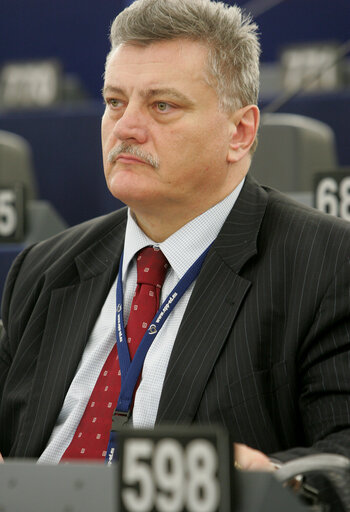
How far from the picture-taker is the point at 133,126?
186 centimetres

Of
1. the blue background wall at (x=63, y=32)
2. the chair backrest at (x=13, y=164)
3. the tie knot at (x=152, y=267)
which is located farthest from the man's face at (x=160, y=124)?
the blue background wall at (x=63, y=32)

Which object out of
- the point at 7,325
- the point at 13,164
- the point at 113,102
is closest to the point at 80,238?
the point at 7,325

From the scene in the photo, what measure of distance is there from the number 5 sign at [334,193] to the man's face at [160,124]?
0.82 m

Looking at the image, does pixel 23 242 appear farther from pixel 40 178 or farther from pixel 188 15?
pixel 40 178

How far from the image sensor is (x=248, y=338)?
1761mm

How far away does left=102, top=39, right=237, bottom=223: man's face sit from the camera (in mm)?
1855

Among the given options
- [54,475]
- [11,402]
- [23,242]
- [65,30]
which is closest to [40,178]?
[23,242]

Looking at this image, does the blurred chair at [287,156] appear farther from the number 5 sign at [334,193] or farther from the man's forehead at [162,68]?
the man's forehead at [162,68]

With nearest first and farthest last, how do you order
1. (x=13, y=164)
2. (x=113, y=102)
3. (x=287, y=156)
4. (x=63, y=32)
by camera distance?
(x=113, y=102) < (x=287, y=156) < (x=13, y=164) < (x=63, y=32)

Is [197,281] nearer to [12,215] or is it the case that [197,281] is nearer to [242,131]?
[242,131]

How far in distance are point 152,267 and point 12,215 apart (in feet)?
4.08

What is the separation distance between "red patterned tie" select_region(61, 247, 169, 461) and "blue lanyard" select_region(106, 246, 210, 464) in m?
0.02

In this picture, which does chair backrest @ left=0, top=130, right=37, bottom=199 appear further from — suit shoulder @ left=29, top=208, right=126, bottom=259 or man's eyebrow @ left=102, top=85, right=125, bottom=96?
man's eyebrow @ left=102, top=85, right=125, bottom=96

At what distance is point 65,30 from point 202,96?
5.05 metres
